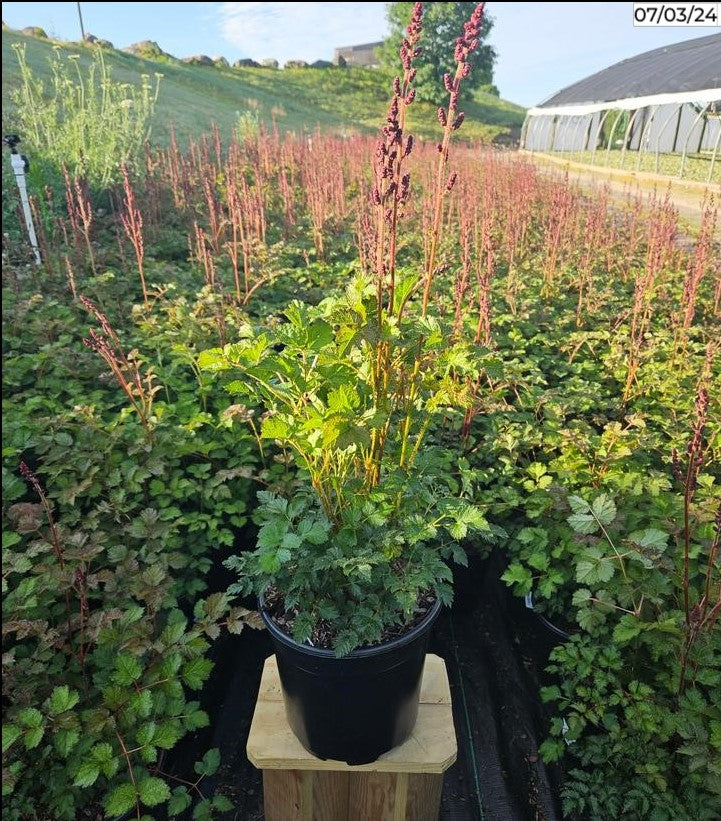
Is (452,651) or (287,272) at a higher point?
(287,272)

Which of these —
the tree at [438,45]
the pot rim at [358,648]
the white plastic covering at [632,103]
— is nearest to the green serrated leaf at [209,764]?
the pot rim at [358,648]

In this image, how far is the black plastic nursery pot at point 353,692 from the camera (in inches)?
57.7

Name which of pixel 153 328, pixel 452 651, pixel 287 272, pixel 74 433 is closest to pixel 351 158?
pixel 287 272

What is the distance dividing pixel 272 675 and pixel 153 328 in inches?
80.4

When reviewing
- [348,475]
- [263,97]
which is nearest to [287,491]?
[348,475]

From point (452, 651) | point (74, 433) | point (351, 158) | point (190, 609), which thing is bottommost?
point (452, 651)

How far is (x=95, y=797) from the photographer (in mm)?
1669

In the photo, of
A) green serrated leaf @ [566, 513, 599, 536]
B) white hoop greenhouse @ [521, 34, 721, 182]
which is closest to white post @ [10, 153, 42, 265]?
green serrated leaf @ [566, 513, 599, 536]

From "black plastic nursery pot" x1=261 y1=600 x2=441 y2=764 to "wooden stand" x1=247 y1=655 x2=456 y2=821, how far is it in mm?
49

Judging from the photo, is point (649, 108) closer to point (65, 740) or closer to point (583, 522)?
point (583, 522)

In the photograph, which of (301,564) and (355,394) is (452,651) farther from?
(355,394)

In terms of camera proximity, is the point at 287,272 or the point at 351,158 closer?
the point at 287,272

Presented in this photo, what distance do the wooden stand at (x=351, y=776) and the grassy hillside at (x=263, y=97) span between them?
1066 centimetres

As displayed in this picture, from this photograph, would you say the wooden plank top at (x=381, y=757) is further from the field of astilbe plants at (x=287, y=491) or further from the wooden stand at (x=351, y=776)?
the field of astilbe plants at (x=287, y=491)
